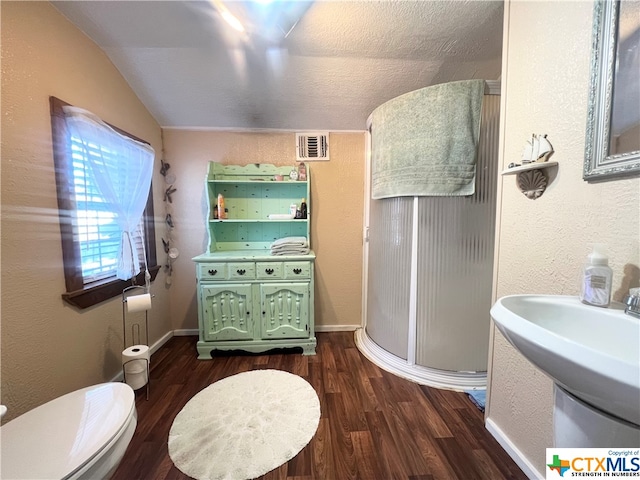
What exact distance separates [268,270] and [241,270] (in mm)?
222

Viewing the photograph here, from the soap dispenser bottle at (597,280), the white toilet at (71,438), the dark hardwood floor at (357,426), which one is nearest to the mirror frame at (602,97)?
the soap dispenser bottle at (597,280)

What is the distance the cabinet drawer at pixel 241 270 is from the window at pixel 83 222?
67cm

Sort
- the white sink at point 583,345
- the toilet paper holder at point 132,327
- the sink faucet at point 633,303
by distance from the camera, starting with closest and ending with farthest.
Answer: the white sink at point 583,345
the sink faucet at point 633,303
the toilet paper holder at point 132,327

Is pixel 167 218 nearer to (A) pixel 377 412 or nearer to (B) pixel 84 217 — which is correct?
(B) pixel 84 217

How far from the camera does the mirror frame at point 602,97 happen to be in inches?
30.0

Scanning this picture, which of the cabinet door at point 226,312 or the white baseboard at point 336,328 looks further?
the white baseboard at point 336,328

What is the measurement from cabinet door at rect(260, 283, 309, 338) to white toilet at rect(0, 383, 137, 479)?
1.11 m

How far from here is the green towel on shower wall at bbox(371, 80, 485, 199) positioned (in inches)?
59.6

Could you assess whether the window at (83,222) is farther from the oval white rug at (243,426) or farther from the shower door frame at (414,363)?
the shower door frame at (414,363)

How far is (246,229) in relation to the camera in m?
2.43

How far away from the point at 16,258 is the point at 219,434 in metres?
1.31

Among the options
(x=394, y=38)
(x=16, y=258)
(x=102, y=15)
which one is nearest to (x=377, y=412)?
(x=16, y=258)

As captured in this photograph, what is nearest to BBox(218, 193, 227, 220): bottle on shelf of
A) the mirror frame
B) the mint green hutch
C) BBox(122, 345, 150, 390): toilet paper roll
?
the mint green hutch

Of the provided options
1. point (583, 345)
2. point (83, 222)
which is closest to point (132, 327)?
point (83, 222)
